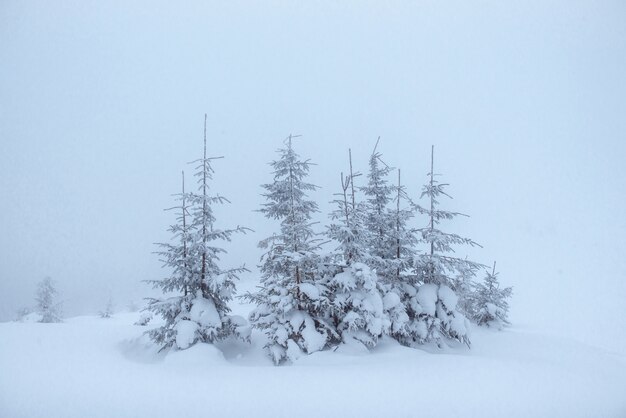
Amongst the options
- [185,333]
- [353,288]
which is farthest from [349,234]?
[185,333]

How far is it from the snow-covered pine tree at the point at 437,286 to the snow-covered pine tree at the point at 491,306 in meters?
9.87

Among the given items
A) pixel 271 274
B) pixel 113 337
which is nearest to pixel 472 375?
pixel 271 274

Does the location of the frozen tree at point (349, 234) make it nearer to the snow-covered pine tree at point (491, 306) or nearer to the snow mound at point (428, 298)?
the snow mound at point (428, 298)

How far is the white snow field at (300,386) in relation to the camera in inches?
283

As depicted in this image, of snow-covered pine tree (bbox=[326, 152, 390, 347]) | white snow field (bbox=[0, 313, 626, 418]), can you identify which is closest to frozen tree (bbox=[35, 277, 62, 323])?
white snow field (bbox=[0, 313, 626, 418])

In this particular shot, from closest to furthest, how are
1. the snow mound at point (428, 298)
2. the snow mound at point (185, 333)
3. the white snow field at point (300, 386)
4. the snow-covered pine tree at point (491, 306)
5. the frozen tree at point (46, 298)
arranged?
the white snow field at point (300, 386)
the snow mound at point (185, 333)
the snow mound at point (428, 298)
the snow-covered pine tree at point (491, 306)
the frozen tree at point (46, 298)

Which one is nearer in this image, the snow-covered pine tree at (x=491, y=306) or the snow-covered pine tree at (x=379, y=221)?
the snow-covered pine tree at (x=379, y=221)

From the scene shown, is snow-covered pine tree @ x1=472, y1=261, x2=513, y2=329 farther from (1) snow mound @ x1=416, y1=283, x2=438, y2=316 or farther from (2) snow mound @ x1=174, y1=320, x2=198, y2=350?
(2) snow mound @ x1=174, y1=320, x2=198, y2=350

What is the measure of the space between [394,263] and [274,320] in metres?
5.77

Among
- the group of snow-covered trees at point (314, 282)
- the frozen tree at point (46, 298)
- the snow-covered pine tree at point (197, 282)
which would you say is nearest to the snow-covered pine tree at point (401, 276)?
the group of snow-covered trees at point (314, 282)

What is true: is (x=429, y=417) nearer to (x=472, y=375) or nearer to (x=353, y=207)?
(x=472, y=375)

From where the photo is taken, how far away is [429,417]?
273 inches

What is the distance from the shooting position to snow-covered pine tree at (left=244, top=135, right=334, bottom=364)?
40.5 feet

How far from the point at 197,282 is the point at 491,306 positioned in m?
20.3
